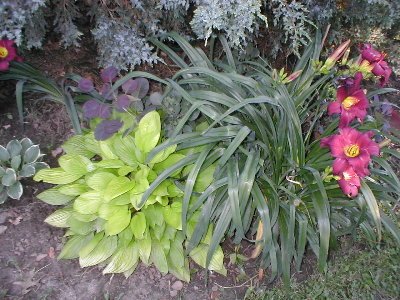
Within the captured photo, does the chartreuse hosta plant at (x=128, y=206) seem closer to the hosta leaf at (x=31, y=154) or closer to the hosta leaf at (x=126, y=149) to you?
the hosta leaf at (x=126, y=149)

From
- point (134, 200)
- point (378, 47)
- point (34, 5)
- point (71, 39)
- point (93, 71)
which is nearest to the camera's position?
point (34, 5)

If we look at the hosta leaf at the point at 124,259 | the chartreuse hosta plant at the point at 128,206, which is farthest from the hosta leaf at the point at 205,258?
the hosta leaf at the point at 124,259

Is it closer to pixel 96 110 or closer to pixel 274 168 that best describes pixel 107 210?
pixel 96 110

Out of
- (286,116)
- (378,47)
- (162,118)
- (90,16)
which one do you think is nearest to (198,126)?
(162,118)

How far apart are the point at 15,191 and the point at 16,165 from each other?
14 cm

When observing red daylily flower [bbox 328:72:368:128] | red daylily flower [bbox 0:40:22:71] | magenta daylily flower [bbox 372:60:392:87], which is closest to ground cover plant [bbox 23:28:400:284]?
magenta daylily flower [bbox 372:60:392:87]

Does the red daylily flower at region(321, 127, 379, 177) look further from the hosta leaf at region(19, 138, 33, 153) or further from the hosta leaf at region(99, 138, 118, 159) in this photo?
the hosta leaf at region(19, 138, 33, 153)

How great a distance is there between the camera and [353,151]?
184cm

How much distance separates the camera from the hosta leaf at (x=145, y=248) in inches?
84.1

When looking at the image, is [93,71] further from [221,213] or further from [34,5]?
[221,213]

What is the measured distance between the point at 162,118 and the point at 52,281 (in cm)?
104

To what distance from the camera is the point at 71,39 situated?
2.30 meters

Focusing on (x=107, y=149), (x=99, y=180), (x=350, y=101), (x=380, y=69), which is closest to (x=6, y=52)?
(x=107, y=149)

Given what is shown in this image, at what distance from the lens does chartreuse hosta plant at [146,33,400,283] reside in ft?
6.63
